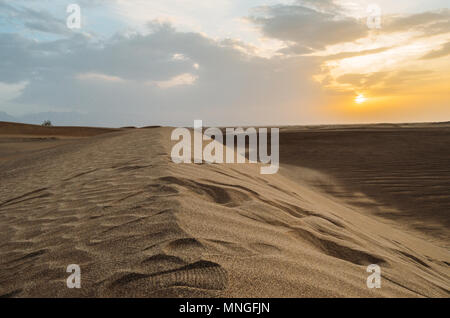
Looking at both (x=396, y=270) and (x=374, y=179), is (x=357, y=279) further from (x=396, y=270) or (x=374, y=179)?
(x=374, y=179)

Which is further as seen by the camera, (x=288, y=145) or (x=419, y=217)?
(x=288, y=145)

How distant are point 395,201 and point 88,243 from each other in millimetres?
5786

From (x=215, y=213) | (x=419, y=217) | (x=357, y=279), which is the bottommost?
(x=419, y=217)

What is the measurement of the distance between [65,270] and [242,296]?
86 cm

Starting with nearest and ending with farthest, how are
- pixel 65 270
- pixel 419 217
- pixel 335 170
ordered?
pixel 65 270 < pixel 419 217 < pixel 335 170

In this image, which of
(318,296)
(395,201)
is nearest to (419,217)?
(395,201)

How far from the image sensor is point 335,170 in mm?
9516

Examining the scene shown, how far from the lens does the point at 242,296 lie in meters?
1.24

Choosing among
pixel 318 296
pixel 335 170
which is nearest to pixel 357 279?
pixel 318 296

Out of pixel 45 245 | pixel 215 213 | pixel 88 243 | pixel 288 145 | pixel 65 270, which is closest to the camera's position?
pixel 65 270

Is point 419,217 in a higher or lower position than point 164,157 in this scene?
lower

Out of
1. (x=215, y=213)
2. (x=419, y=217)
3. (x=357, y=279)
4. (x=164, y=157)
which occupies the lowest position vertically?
(x=419, y=217)
